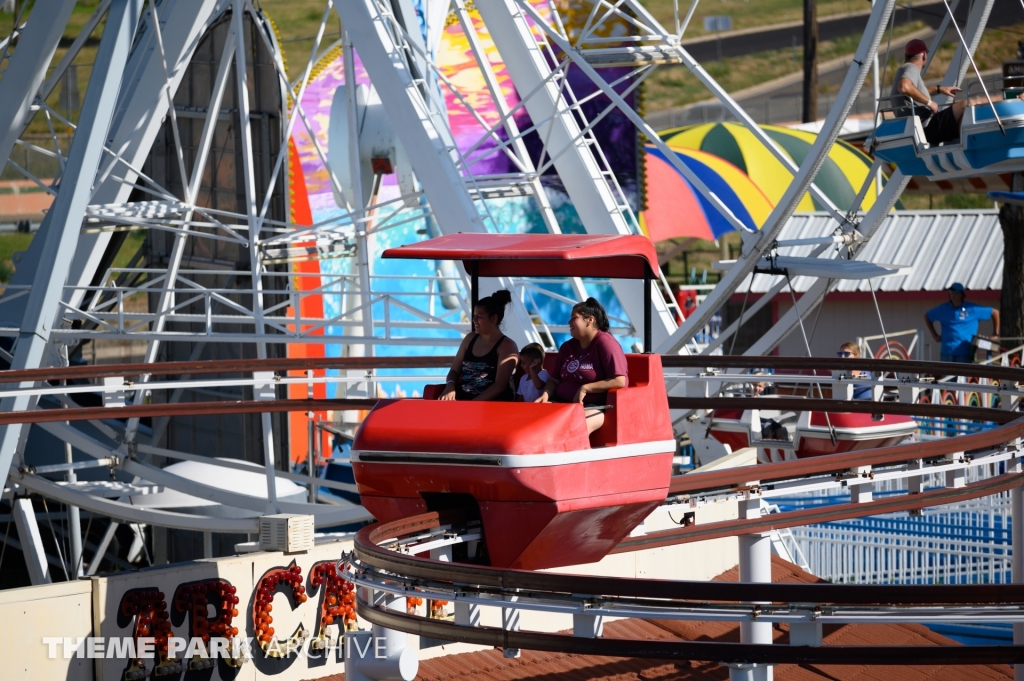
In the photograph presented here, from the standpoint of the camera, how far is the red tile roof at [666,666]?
9.33 meters

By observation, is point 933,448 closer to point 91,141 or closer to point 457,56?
point 91,141

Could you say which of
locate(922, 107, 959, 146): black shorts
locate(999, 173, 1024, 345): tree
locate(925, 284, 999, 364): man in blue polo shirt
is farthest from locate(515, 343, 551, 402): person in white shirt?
locate(999, 173, 1024, 345): tree

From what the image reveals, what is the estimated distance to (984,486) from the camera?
8547mm

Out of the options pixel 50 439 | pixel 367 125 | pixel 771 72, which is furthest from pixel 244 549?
pixel 771 72

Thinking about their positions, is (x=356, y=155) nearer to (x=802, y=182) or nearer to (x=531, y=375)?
(x=802, y=182)

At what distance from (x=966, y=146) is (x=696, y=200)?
18.9 m

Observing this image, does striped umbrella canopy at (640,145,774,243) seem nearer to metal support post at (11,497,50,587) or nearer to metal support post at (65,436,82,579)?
metal support post at (65,436,82,579)

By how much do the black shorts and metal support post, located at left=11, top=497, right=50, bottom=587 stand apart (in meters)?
10.5

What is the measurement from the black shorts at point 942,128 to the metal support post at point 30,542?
10550 mm

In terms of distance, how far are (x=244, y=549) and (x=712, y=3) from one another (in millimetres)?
71101

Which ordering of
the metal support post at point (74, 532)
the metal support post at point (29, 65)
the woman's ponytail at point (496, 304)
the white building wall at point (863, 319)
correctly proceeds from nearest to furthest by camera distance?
1. the woman's ponytail at point (496, 304)
2. the metal support post at point (29, 65)
3. the metal support post at point (74, 532)
4. the white building wall at point (863, 319)

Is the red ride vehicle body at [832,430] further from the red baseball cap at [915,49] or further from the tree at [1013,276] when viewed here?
the tree at [1013,276]

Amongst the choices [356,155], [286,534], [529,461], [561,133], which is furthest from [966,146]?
[356,155]

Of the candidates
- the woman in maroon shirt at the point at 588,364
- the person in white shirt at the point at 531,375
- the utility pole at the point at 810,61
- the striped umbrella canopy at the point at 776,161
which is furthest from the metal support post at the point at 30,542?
the utility pole at the point at 810,61
